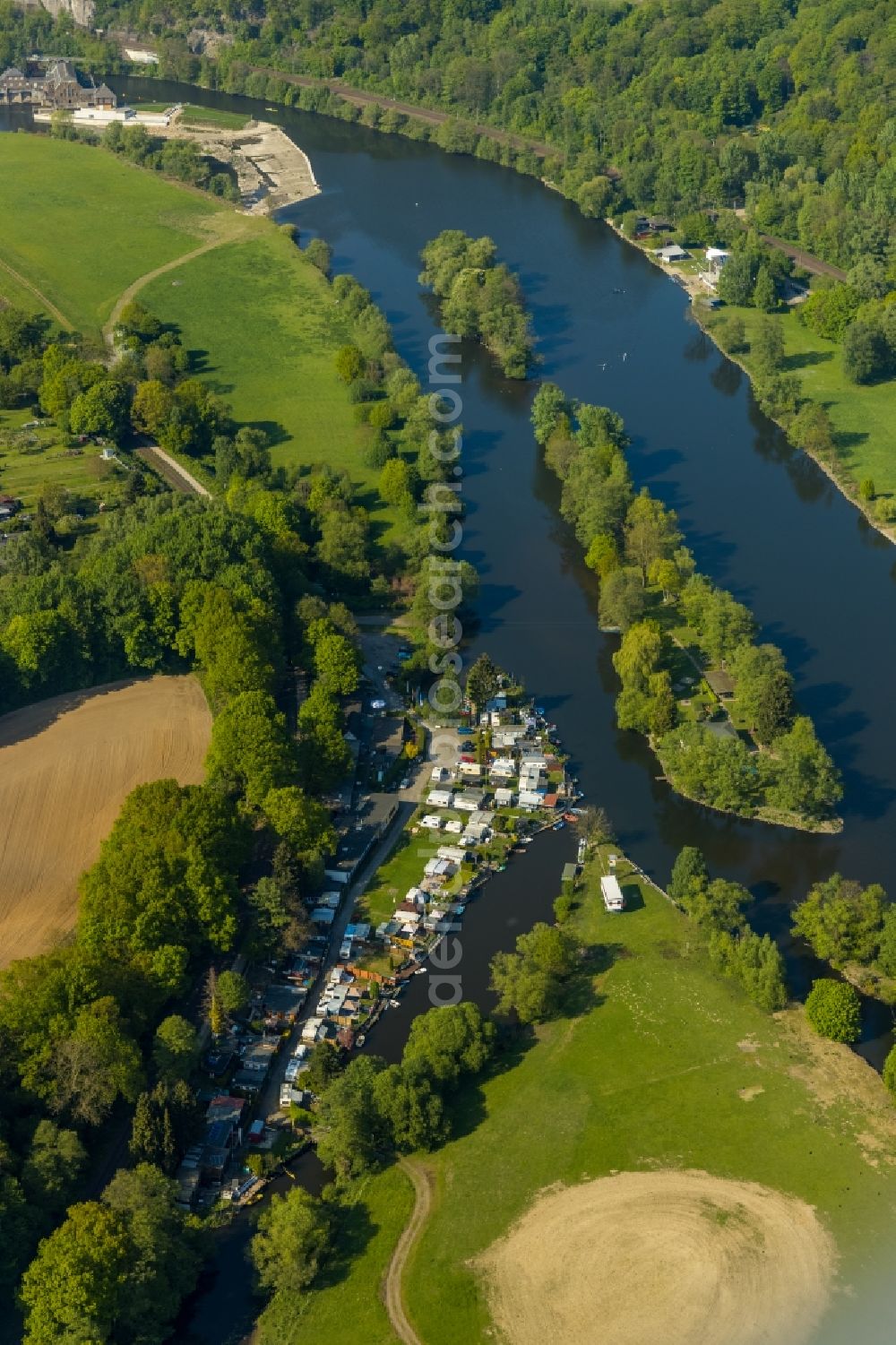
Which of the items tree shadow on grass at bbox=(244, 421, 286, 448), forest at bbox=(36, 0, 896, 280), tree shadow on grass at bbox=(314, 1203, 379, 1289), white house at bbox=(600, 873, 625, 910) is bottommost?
tree shadow on grass at bbox=(314, 1203, 379, 1289)

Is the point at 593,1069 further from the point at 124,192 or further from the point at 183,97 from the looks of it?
the point at 183,97

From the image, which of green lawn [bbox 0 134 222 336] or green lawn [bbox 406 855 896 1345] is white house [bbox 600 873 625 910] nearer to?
green lawn [bbox 406 855 896 1345]

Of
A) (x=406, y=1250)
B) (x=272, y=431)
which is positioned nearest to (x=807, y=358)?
(x=272, y=431)

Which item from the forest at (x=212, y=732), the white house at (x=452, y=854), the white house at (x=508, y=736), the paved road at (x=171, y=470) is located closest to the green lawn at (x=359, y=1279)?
the forest at (x=212, y=732)

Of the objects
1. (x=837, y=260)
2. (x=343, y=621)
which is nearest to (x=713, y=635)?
(x=343, y=621)

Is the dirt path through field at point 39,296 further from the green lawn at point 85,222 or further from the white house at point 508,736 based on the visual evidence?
the white house at point 508,736

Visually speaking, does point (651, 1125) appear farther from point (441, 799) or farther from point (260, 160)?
point (260, 160)

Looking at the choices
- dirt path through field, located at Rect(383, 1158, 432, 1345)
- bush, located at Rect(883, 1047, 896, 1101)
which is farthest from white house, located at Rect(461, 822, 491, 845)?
bush, located at Rect(883, 1047, 896, 1101)
